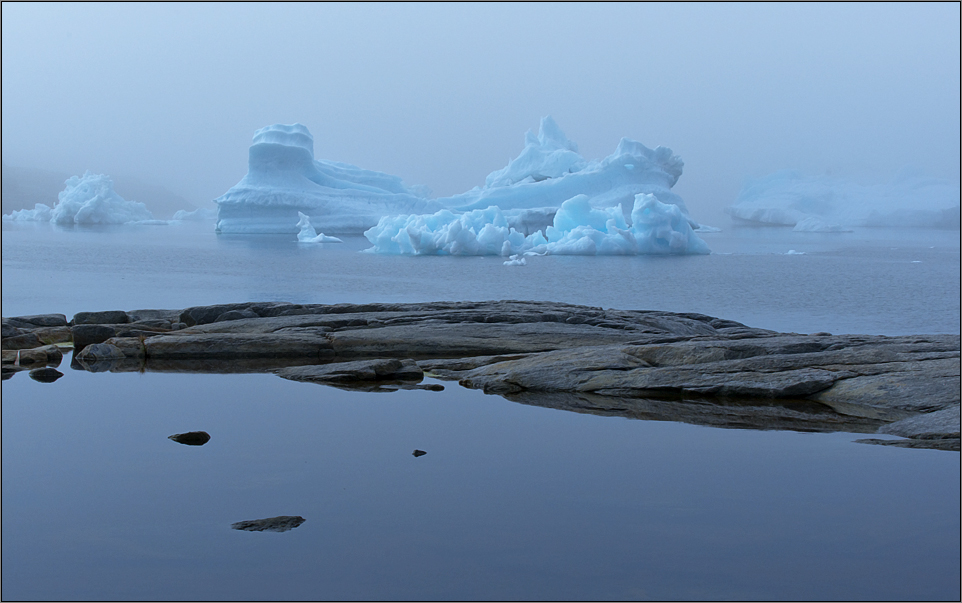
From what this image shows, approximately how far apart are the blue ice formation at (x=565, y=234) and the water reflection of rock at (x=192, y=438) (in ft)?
69.2

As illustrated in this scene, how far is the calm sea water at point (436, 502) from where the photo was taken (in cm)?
293

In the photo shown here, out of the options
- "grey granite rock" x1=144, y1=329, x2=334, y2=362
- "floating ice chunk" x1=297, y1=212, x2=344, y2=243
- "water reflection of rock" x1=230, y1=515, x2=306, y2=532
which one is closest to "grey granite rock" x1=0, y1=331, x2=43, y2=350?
"grey granite rock" x1=144, y1=329, x2=334, y2=362

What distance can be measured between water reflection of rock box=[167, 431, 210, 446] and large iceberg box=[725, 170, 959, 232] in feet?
162

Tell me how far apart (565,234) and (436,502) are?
83.2 feet

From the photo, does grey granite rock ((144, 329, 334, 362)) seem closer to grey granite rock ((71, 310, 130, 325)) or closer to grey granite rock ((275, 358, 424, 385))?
grey granite rock ((275, 358, 424, 385))

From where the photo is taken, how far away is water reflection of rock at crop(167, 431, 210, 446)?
15.8 ft

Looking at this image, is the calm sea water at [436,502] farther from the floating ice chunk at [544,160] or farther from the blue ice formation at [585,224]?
the floating ice chunk at [544,160]

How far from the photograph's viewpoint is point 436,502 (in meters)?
3.70

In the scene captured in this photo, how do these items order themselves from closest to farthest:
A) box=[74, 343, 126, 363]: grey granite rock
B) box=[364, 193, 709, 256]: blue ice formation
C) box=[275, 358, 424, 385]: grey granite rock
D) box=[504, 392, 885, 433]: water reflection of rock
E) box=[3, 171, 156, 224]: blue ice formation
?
box=[504, 392, 885, 433]: water reflection of rock → box=[275, 358, 424, 385]: grey granite rock → box=[74, 343, 126, 363]: grey granite rock → box=[364, 193, 709, 256]: blue ice formation → box=[3, 171, 156, 224]: blue ice formation

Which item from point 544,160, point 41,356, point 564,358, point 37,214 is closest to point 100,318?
point 41,356

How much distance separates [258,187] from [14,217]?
31762 millimetres

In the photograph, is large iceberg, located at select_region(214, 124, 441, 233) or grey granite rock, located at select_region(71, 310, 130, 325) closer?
grey granite rock, located at select_region(71, 310, 130, 325)

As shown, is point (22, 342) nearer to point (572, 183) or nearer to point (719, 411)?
point (719, 411)

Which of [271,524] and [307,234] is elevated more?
[307,234]
